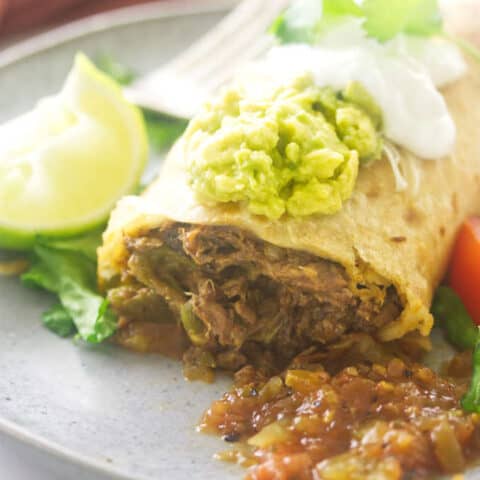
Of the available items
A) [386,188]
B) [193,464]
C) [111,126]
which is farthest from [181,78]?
[193,464]

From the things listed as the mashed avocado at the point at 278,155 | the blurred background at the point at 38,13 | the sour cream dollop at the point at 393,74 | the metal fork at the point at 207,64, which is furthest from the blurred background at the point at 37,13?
the mashed avocado at the point at 278,155

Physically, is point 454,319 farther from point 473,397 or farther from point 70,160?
point 70,160

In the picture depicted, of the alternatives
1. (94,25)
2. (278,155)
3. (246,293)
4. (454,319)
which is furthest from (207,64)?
(454,319)

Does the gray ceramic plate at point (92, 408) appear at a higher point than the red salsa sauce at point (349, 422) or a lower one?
higher

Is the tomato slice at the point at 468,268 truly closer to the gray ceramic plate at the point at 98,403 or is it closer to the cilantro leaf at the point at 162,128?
the gray ceramic plate at the point at 98,403

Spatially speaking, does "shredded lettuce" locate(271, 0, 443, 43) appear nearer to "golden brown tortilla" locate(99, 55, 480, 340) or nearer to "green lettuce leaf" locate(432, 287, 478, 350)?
"golden brown tortilla" locate(99, 55, 480, 340)

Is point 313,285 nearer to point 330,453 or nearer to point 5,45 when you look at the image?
point 330,453
